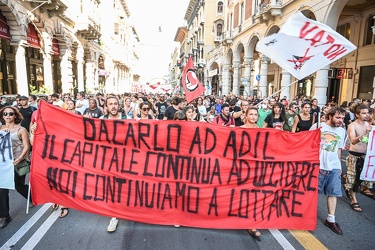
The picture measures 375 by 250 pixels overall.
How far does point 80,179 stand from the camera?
3619mm

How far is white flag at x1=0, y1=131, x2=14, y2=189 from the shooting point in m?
3.73

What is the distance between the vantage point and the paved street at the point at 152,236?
3.30 m

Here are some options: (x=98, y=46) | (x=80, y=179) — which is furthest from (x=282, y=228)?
(x=98, y=46)

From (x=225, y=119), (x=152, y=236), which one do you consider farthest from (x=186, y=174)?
(x=225, y=119)

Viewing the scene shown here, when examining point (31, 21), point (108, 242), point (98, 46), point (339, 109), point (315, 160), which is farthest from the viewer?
point (98, 46)

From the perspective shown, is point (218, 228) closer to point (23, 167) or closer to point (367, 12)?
point (23, 167)

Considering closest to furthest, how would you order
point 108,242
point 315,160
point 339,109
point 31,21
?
point 108,242
point 315,160
point 339,109
point 31,21

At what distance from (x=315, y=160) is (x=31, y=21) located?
16767mm

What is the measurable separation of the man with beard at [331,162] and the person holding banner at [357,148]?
0.67 meters

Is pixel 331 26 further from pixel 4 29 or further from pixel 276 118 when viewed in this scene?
pixel 4 29

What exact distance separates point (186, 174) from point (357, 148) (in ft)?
9.96

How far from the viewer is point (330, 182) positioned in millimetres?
3824

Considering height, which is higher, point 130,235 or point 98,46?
point 98,46

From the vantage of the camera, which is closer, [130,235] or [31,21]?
[130,235]
